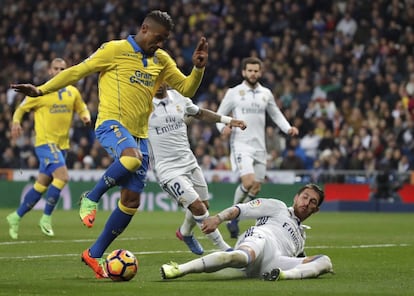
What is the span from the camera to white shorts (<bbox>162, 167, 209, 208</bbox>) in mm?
12828

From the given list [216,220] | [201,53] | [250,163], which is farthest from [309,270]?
[250,163]

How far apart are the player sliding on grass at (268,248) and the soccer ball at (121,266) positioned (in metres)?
0.37

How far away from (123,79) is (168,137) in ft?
9.23

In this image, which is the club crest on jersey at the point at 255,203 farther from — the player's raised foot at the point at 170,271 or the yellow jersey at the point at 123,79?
the yellow jersey at the point at 123,79

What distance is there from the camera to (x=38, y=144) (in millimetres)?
17797

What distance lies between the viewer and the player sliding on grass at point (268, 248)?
9.48m

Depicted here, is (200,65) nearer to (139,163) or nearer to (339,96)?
(139,163)

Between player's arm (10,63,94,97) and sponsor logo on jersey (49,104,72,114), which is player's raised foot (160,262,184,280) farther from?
sponsor logo on jersey (49,104,72,114)

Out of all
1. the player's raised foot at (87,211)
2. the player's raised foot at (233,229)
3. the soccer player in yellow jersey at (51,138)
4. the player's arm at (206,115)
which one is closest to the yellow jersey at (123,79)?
the player's raised foot at (87,211)

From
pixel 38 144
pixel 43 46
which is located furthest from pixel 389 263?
pixel 43 46

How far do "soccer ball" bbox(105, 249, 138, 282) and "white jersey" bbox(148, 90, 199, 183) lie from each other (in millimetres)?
3462

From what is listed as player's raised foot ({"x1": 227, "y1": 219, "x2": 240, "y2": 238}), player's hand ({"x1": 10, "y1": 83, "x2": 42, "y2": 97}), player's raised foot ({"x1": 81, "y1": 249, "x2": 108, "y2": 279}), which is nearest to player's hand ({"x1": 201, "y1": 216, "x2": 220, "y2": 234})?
player's raised foot ({"x1": 81, "y1": 249, "x2": 108, "y2": 279})

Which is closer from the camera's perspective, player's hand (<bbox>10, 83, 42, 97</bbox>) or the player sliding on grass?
the player sliding on grass

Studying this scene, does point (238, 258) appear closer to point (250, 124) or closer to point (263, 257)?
point (263, 257)
